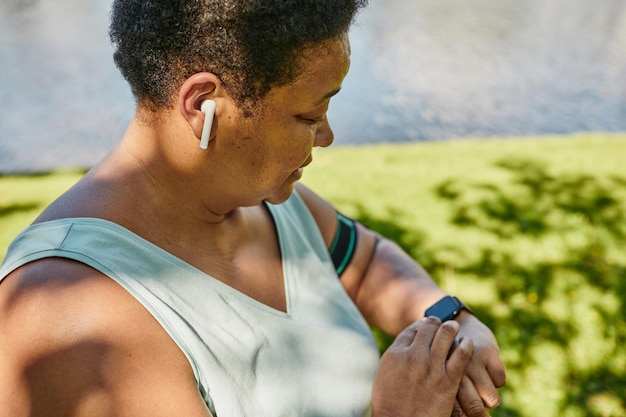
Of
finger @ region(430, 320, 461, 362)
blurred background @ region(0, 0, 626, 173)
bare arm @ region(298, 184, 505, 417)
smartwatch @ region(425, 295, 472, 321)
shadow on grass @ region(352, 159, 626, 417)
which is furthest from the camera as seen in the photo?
blurred background @ region(0, 0, 626, 173)

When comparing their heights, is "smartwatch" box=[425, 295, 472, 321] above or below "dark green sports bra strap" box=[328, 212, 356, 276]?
below

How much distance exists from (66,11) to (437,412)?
10.5 m

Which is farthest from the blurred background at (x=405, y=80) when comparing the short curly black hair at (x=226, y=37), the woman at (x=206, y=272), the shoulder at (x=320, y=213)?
the short curly black hair at (x=226, y=37)

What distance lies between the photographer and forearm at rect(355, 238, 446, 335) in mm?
2125

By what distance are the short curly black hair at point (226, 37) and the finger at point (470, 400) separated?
38.5 inches

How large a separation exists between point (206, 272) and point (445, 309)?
2.71 ft

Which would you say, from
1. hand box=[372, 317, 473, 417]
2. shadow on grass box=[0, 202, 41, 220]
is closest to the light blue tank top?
hand box=[372, 317, 473, 417]

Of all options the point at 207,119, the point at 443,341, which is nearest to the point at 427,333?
the point at 443,341

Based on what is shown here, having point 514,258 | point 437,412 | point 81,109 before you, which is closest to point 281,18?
point 437,412

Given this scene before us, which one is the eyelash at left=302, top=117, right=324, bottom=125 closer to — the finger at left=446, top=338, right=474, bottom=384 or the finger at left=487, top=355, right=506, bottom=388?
the finger at left=446, top=338, right=474, bottom=384

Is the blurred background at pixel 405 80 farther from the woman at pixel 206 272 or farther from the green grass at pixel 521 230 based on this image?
the woman at pixel 206 272

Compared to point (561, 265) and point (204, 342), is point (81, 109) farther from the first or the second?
point (204, 342)

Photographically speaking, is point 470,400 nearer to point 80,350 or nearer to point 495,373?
point 495,373

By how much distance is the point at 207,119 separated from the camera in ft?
4.75
